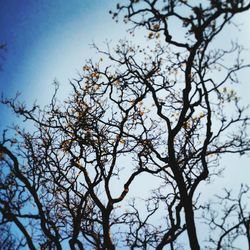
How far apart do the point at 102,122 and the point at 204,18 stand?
715 cm

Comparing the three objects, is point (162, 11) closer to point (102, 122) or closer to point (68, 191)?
point (102, 122)

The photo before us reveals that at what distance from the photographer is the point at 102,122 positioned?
14820mm

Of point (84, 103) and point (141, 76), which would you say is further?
point (84, 103)

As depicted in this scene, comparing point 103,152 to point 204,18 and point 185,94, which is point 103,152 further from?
point 204,18

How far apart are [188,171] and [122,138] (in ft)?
11.3

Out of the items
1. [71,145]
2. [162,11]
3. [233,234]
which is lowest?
[233,234]

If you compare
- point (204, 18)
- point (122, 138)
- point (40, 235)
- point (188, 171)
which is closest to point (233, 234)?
point (188, 171)

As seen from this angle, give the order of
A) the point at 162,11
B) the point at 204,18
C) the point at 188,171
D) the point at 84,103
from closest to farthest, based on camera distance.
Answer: the point at 204,18 < the point at 162,11 < the point at 188,171 < the point at 84,103

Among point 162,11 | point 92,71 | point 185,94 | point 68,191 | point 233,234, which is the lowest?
point 233,234

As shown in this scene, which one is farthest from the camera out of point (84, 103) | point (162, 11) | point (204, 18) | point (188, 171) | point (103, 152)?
point (84, 103)

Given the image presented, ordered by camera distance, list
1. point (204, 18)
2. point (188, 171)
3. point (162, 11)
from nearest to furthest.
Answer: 1. point (204, 18)
2. point (162, 11)
3. point (188, 171)

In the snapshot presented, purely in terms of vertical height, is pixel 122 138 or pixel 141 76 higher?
pixel 141 76

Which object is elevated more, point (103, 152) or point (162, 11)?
point (162, 11)

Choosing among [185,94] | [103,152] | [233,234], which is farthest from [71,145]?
[233,234]
